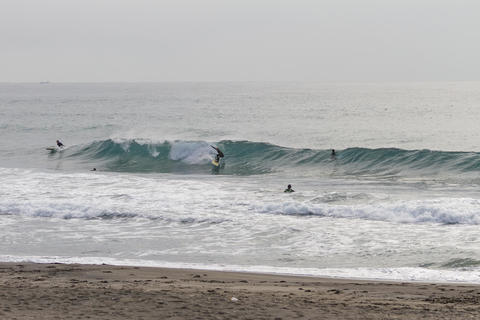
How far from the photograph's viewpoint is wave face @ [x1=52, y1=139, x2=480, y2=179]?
2969cm

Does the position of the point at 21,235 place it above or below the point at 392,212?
Answer: below

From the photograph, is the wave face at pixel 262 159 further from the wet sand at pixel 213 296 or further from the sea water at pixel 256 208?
the wet sand at pixel 213 296

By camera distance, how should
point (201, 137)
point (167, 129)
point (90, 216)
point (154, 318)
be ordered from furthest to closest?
1. point (167, 129)
2. point (201, 137)
3. point (90, 216)
4. point (154, 318)

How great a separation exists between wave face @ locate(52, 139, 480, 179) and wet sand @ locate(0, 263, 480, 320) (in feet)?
61.0

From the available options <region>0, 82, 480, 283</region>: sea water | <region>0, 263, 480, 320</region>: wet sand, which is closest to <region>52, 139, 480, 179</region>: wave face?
<region>0, 82, 480, 283</region>: sea water

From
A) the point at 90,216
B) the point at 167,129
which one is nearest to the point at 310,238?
the point at 90,216

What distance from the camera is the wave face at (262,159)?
29688mm

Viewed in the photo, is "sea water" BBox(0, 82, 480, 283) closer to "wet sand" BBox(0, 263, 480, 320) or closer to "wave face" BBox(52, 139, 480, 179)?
"wave face" BBox(52, 139, 480, 179)

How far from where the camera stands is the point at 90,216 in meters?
18.0

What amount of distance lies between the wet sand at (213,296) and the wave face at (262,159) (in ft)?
61.0

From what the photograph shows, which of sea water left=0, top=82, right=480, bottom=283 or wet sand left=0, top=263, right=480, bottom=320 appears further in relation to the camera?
sea water left=0, top=82, right=480, bottom=283

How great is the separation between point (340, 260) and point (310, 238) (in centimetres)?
201

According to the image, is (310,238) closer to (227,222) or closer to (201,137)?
(227,222)

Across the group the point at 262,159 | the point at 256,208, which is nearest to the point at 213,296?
the point at 256,208
